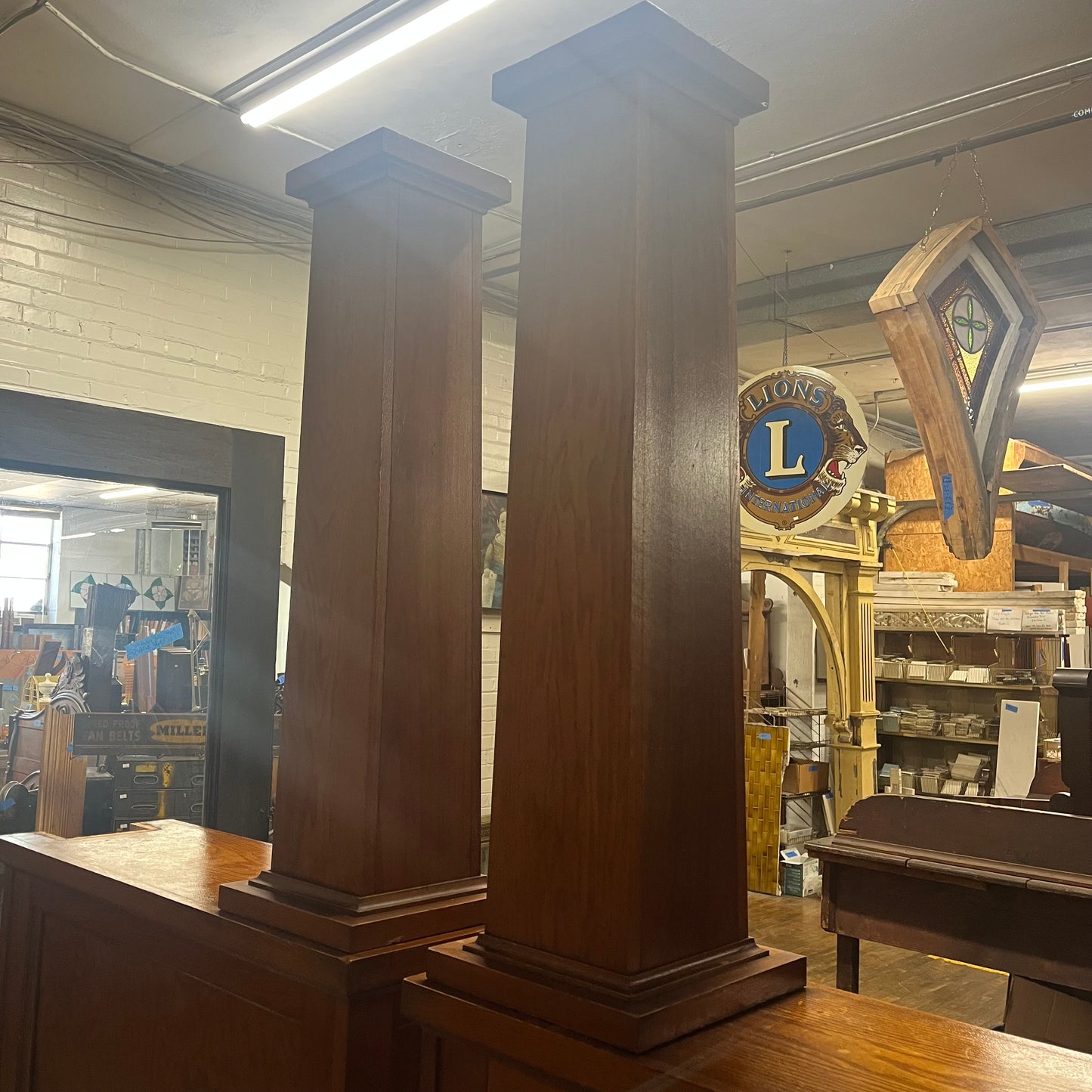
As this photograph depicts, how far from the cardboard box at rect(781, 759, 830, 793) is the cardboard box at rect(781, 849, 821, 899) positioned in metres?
0.52

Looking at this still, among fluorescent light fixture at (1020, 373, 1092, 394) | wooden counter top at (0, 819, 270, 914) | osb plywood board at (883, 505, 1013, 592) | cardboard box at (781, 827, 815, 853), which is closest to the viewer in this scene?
wooden counter top at (0, 819, 270, 914)

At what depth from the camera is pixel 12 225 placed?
3.72 metres

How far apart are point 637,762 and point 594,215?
636 millimetres

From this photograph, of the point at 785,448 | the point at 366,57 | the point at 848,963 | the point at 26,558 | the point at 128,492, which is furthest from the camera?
the point at 785,448

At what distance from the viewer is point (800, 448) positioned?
432cm

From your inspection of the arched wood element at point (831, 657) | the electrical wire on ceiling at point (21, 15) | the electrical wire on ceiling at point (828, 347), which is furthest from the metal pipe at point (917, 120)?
the arched wood element at point (831, 657)

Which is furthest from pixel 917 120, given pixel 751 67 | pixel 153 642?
pixel 153 642

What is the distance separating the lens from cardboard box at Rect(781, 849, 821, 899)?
21.2 feet

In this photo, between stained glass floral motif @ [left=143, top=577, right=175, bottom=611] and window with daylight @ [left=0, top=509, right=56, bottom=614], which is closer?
window with daylight @ [left=0, top=509, right=56, bottom=614]

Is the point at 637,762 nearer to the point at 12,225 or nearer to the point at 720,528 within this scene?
the point at 720,528

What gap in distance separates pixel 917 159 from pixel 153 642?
3.55 m

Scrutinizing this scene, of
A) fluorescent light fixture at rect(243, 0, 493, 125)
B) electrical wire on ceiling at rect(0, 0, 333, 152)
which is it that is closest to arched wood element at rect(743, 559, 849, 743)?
electrical wire on ceiling at rect(0, 0, 333, 152)

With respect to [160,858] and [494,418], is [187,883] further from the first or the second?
[494,418]

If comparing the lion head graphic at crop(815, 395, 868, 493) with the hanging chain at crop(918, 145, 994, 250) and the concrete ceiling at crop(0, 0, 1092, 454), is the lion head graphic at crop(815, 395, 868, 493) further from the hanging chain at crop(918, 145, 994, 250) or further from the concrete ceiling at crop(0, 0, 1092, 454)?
the concrete ceiling at crop(0, 0, 1092, 454)
